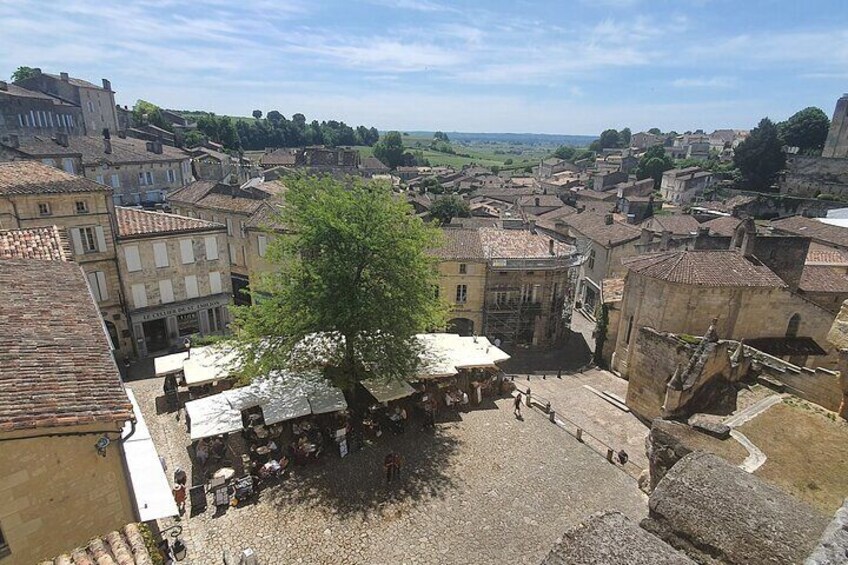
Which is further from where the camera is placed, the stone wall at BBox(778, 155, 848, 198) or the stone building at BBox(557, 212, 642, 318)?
the stone wall at BBox(778, 155, 848, 198)

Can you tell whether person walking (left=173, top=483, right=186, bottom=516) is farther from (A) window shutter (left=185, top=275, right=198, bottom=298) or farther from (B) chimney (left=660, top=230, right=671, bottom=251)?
(B) chimney (left=660, top=230, right=671, bottom=251)

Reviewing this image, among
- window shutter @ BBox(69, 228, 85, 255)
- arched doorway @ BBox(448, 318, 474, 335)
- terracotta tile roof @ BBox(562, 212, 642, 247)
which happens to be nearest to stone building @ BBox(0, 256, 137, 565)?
window shutter @ BBox(69, 228, 85, 255)

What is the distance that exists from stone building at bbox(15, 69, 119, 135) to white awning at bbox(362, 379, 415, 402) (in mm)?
83310

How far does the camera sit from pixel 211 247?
91.2 ft

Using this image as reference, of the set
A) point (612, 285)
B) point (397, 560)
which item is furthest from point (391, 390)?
point (612, 285)

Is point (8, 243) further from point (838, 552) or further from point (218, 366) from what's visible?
point (838, 552)

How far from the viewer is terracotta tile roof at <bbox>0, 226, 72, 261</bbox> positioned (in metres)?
13.3

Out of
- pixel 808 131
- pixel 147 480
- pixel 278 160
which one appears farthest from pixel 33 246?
pixel 808 131

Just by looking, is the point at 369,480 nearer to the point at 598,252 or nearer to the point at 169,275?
the point at 169,275

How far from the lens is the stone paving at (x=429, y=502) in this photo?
42.0 feet

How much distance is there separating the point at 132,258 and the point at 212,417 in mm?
14110

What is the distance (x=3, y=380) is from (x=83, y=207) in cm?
2048

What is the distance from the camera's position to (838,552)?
3.63 m

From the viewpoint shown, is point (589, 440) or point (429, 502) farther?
point (589, 440)
